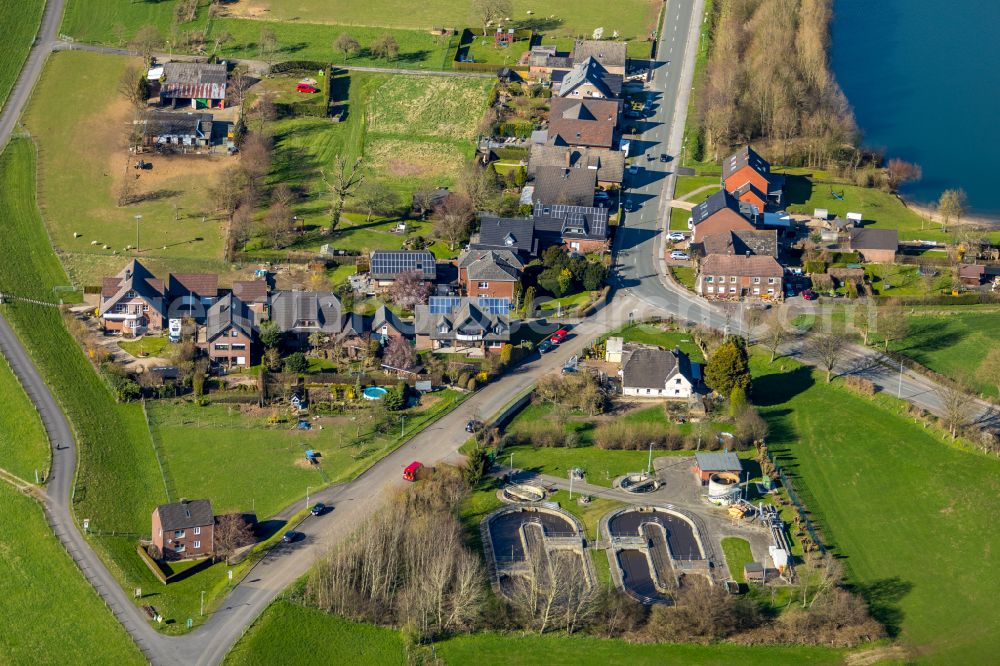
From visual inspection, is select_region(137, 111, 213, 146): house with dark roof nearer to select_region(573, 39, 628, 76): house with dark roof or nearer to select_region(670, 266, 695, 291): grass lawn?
select_region(573, 39, 628, 76): house with dark roof

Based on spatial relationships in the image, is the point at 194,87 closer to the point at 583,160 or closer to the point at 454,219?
the point at 454,219

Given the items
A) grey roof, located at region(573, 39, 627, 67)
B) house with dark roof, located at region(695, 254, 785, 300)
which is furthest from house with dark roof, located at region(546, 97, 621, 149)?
house with dark roof, located at region(695, 254, 785, 300)

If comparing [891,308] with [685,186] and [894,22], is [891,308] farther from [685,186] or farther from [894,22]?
[894,22]

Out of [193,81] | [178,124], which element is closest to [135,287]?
[178,124]

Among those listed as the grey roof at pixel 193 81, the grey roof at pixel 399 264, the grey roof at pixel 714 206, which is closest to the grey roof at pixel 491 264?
the grey roof at pixel 399 264

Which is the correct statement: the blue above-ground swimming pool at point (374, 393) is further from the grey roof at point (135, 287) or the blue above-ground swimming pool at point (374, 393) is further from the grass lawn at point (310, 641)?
the grass lawn at point (310, 641)

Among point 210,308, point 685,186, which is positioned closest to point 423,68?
point 685,186
